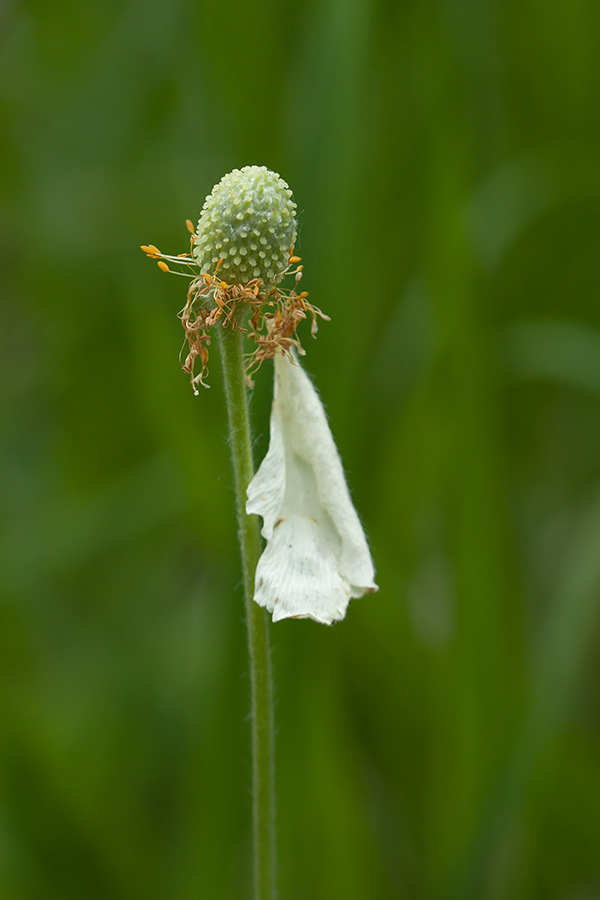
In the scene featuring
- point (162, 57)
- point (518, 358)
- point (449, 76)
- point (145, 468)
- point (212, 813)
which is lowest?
point (212, 813)

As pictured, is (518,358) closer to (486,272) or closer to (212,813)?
(486,272)

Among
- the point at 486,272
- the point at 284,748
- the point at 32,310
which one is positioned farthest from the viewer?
the point at 32,310

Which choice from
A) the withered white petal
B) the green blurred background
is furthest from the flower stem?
the green blurred background

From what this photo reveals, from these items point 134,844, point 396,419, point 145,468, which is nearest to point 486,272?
point 396,419

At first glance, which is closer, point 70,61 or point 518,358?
point 518,358

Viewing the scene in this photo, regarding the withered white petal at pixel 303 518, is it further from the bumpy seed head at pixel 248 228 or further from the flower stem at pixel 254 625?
the bumpy seed head at pixel 248 228

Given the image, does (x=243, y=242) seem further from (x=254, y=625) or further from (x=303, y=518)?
(x=254, y=625)
